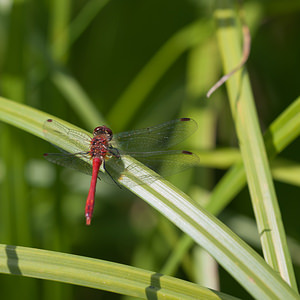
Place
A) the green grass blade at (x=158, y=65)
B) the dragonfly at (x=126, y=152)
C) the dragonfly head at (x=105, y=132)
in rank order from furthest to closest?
the green grass blade at (x=158, y=65), the dragonfly head at (x=105, y=132), the dragonfly at (x=126, y=152)

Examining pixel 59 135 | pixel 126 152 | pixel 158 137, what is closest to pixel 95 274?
pixel 59 135

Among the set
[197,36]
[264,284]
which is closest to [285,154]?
[197,36]

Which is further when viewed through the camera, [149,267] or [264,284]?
[149,267]

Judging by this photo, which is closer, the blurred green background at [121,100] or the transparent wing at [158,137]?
the transparent wing at [158,137]

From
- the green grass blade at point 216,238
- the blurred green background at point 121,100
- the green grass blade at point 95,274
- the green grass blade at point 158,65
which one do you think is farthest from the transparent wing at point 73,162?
the green grass blade at point 158,65

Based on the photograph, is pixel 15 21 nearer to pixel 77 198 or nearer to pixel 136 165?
pixel 136 165

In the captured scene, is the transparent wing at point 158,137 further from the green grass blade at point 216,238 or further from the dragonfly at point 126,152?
the green grass blade at point 216,238

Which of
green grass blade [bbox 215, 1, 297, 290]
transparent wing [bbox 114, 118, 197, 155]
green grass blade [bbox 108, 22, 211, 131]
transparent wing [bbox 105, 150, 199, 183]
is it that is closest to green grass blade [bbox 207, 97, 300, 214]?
green grass blade [bbox 215, 1, 297, 290]
